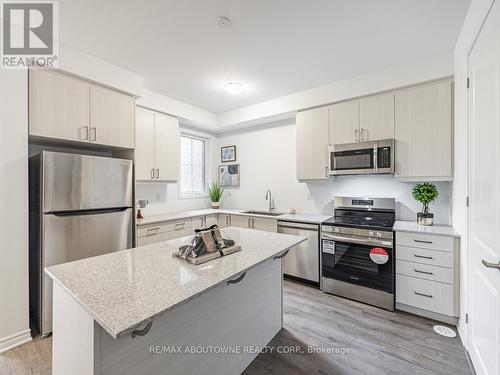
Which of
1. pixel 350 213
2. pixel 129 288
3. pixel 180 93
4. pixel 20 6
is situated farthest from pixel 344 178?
pixel 20 6

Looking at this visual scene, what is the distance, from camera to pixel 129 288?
1.11m

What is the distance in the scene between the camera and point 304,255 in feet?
10.6

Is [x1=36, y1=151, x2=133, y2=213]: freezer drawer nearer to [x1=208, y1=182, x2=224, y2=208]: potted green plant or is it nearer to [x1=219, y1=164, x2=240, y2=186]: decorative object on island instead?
[x1=208, y1=182, x2=224, y2=208]: potted green plant

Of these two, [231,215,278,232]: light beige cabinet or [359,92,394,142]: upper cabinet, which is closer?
[359,92,394,142]: upper cabinet

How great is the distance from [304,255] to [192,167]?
105 inches

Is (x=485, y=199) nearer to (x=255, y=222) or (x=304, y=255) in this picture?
(x=304, y=255)

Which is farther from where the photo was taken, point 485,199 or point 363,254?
point 363,254

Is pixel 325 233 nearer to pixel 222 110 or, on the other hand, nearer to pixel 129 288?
pixel 129 288

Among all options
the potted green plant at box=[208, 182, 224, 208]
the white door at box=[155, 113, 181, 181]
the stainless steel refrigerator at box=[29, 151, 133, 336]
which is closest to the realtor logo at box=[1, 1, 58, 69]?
the stainless steel refrigerator at box=[29, 151, 133, 336]

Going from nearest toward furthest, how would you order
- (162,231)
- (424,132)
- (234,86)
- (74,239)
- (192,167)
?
(74,239) < (424,132) < (234,86) < (162,231) < (192,167)

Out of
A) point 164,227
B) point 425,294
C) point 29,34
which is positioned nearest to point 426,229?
point 425,294

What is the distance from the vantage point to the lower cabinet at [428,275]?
2.27m

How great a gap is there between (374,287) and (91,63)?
389cm

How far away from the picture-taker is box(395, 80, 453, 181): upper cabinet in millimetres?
2520
